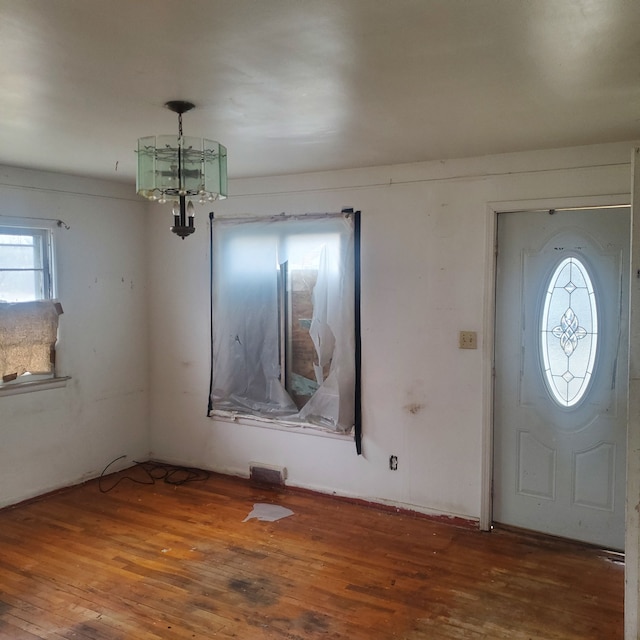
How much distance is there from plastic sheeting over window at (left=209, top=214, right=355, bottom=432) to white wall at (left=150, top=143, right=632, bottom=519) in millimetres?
134

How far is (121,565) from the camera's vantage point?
3.25 metres

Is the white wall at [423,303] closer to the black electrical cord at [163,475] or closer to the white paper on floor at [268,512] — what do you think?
the white paper on floor at [268,512]

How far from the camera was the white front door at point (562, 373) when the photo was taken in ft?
10.9

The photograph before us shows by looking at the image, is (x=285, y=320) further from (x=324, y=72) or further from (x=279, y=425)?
(x=324, y=72)

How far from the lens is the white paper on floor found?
3.91 meters

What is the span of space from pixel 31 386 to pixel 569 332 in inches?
144

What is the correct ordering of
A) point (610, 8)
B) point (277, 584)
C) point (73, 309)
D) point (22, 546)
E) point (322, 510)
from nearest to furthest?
point (610, 8) → point (277, 584) → point (22, 546) → point (322, 510) → point (73, 309)

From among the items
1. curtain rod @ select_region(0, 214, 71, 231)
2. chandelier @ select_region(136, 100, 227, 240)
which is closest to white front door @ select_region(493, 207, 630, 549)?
chandelier @ select_region(136, 100, 227, 240)

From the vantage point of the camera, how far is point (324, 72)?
6.79 feet

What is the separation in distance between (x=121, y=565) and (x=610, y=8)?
132 inches

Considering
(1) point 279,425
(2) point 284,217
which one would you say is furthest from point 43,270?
(1) point 279,425

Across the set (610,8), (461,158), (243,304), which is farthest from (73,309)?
(610,8)

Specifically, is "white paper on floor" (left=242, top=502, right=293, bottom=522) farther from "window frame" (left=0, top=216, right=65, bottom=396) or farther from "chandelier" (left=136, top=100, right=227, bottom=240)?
"chandelier" (left=136, top=100, right=227, bottom=240)

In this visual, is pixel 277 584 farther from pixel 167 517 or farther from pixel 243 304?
pixel 243 304
